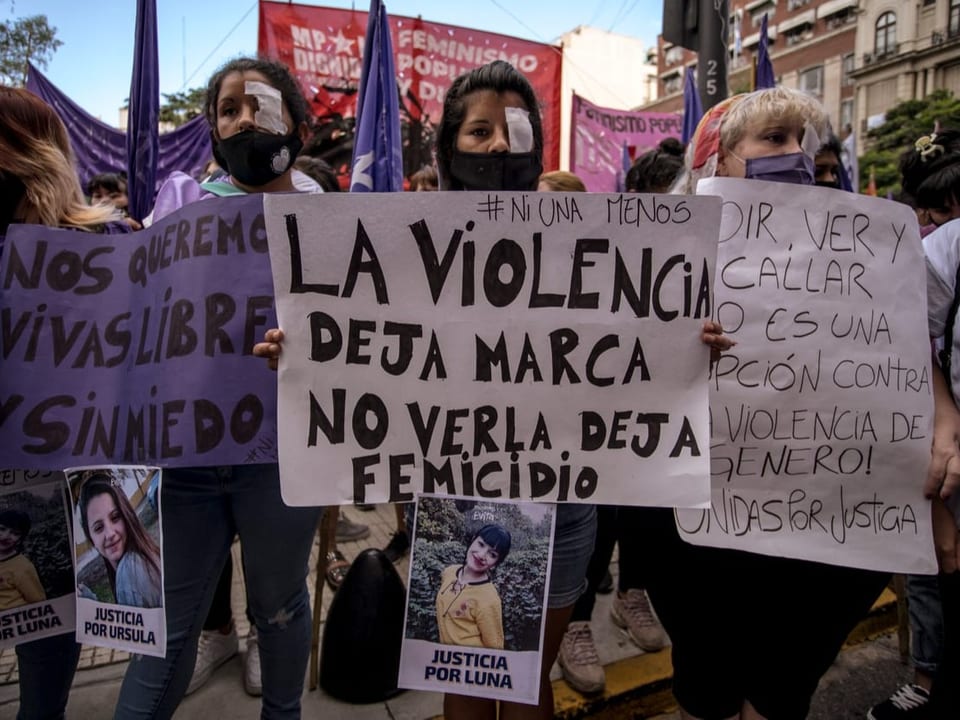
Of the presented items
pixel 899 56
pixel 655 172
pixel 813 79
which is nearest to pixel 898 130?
pixel 899 56

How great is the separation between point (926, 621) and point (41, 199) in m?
3.15

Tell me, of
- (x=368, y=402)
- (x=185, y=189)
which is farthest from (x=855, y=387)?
(x=185, y=189)

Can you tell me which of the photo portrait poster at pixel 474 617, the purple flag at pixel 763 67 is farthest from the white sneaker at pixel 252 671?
the purple flag at pixel 763 67

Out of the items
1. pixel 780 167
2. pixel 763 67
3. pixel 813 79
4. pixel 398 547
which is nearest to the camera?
pixel 780 167

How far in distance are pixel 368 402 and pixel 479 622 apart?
0.50m

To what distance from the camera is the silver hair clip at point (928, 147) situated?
2.38 metres

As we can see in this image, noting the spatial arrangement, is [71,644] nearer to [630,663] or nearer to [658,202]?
[658,202]

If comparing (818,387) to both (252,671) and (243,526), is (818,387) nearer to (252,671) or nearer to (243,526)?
(243,526)

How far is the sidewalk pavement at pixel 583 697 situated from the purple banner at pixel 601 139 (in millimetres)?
5127

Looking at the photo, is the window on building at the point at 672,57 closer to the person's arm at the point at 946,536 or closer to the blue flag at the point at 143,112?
the blue flag at the point at 143,112

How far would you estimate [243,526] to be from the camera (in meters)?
1.58

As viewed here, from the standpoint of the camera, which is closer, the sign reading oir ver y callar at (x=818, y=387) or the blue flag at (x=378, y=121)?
the sign reading oir ver y callar at (x=818, y=387)

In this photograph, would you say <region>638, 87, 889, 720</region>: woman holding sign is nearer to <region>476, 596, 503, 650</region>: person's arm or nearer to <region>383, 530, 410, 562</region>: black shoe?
<region>476, 596, 503, 650</region>: person's arm

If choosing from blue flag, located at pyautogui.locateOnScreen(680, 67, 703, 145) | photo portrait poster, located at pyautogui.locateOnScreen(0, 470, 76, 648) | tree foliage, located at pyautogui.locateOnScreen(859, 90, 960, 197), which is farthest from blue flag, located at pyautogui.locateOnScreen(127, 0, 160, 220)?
tree foliage, located at pyautogui.locateOnScreen(859, 90, 960, 197)
